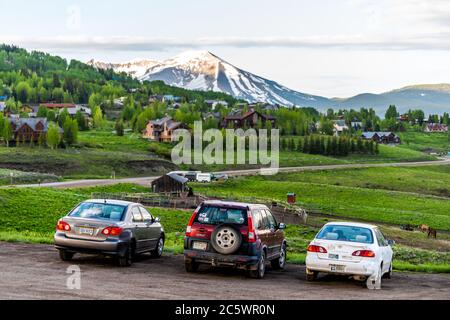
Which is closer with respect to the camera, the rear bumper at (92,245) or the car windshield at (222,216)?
the rear bumper at (92,245)

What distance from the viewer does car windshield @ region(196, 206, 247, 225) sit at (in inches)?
767

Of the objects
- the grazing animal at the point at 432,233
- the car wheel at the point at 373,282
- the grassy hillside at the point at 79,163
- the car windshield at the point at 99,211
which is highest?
the car windshield at the point at 99,211

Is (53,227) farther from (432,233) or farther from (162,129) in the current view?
(162,129)

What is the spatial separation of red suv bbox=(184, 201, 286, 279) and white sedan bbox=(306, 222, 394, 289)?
148 cm

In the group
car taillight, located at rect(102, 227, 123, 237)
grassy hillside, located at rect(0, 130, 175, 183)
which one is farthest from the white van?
car taillight, located at rect(102, 227, 123, 237)

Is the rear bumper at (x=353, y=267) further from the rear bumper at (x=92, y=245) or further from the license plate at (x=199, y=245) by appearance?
the rear bumper at (x=92, y=245)

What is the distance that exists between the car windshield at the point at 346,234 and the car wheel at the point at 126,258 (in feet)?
17.0

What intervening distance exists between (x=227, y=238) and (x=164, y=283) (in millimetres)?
2733

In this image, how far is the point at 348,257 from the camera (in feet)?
60.7

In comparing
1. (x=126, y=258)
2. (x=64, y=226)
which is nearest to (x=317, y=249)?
(x=126, y=258)

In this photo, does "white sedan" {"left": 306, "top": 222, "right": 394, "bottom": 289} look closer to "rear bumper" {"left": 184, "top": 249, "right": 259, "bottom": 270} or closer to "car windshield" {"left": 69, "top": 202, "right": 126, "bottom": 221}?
"rear bumper" {"left": 184, "top": 249, "right": 259, "bottom": 270}

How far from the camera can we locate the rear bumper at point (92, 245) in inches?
760

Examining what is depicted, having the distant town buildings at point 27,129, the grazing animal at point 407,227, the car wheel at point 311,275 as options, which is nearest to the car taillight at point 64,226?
the car wheel at point 311,275

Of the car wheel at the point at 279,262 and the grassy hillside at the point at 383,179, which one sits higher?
the car wheel at the point at 279,262
